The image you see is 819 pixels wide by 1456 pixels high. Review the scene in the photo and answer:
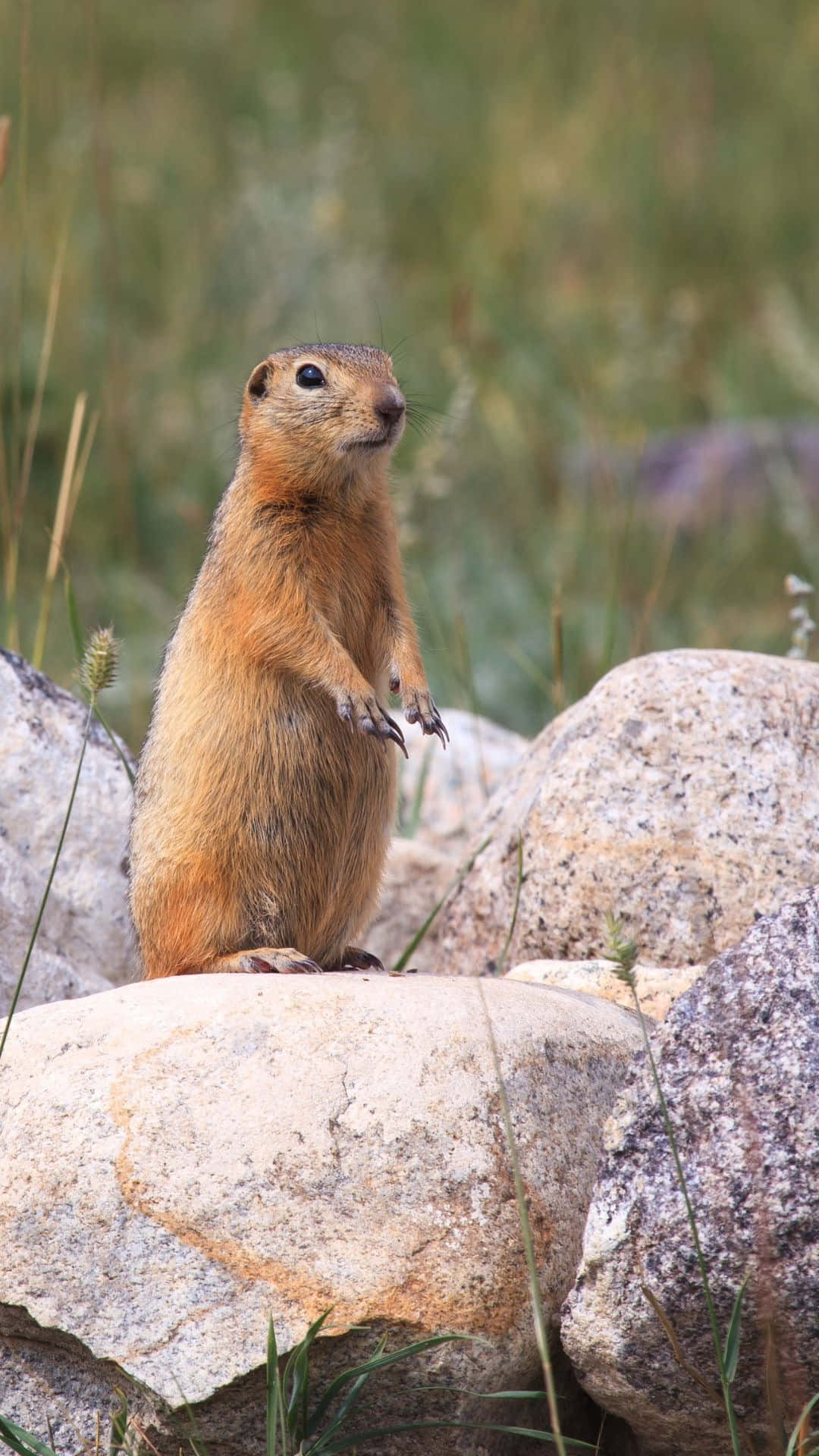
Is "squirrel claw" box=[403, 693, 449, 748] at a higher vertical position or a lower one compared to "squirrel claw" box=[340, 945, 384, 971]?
higher

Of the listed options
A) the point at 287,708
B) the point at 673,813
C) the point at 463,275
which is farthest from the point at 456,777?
the point at 463,275

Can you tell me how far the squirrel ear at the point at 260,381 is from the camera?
4.45 m

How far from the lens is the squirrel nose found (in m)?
4.15

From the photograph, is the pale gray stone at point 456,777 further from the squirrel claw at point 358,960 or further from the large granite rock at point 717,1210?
the large granite rock at point 717,1210

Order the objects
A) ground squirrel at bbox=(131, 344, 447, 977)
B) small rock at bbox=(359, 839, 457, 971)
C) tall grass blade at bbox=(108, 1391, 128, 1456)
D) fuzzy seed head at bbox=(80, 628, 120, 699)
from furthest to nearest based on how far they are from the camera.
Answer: small rock at bbox=(359, 839, 457, 971)
ground squirrel at bbox=(131, 344, 447, 977)
fuzzy seed head at bbox=(80, 628, 120, 699)
tall grass blade at bbox=(108, 1391, 128, 1456)

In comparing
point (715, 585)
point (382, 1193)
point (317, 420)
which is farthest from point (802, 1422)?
point (715, 585)

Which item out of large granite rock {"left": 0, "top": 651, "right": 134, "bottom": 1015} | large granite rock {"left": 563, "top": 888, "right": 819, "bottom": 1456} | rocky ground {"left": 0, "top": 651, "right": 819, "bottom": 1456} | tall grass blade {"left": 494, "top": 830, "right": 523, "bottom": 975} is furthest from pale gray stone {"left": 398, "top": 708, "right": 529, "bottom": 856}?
large granite rock {"left": 563, "top": 888, "right": 819, "bottom": 1456}

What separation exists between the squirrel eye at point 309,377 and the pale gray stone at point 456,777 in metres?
2.00

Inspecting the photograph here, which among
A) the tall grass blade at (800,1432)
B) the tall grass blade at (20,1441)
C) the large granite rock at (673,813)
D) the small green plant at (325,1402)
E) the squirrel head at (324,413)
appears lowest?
the tall grass blade at (20,1441)

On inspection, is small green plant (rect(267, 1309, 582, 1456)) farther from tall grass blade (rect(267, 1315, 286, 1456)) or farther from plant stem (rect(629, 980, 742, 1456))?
plant stem (rect(629, 980, 742, 1456))

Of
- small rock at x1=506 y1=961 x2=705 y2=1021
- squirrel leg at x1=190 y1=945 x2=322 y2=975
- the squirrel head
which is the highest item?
the squirrel head

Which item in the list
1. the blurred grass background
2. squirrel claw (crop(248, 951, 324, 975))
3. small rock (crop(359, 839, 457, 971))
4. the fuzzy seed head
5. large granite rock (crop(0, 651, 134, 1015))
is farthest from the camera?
the blurred grass background

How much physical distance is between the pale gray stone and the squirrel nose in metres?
2.05

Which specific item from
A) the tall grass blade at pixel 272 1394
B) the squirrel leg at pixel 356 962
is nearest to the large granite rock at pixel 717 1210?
the tall grass blade at pixel 272 1394
